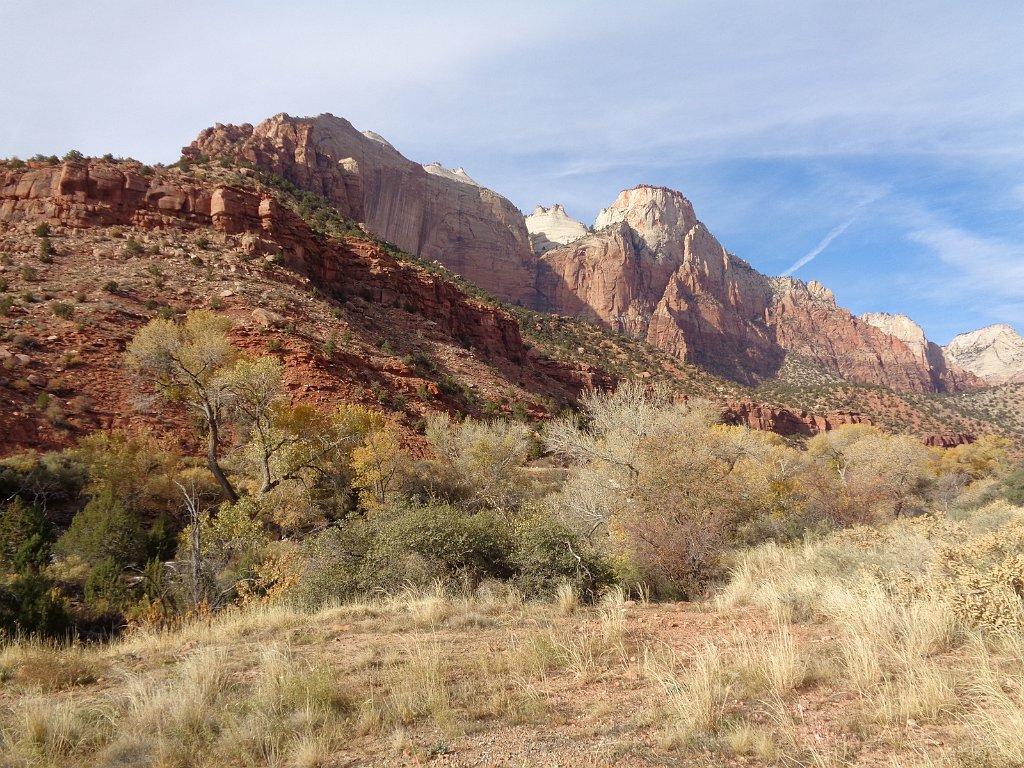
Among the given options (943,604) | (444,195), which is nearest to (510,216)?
(444,195)

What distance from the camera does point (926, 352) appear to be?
154 m

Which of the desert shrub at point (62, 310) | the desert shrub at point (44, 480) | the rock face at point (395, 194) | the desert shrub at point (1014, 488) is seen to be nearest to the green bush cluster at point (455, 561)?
the desert shrub at point (44, 480)

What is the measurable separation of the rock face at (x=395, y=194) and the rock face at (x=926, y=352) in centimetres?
11858

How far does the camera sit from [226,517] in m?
13.0

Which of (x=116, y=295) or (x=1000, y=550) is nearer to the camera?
(x=1000, y=550)

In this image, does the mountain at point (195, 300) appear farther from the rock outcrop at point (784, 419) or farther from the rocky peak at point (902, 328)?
the rocky peak at point (902, 328)

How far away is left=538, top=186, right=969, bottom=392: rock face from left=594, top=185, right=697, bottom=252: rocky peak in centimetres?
26

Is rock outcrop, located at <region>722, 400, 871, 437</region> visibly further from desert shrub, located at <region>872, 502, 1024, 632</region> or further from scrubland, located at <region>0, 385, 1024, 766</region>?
desert shrub, located at <region>872, 502, 1024, 632</region>

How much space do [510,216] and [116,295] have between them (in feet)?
320

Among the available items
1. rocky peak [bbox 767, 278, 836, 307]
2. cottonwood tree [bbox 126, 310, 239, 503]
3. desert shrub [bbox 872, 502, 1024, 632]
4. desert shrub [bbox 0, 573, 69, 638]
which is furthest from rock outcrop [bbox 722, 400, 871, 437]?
rocky peak [bbox 767, 278, 836, 307]

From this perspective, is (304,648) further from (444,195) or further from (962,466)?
(444,195)

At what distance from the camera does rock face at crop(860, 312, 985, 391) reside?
5842 inches

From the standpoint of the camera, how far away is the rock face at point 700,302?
112375mm

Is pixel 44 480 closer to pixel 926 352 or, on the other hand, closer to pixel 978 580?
pixel 978 580
